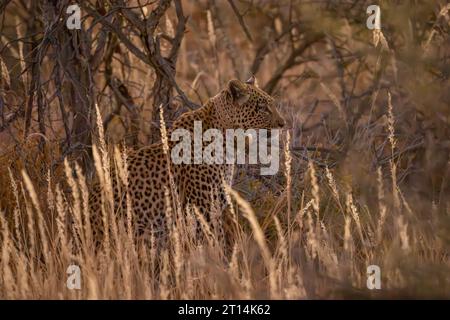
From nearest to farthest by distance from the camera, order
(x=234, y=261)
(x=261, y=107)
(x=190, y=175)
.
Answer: (x=234, y=261) → (x=190, y=175) → (x=261, y=107)

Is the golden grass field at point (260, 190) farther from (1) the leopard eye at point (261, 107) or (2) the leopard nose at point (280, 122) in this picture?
(1) the leopard eye at point (261, 107)

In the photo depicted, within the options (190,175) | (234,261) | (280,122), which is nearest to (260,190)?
(280,122)

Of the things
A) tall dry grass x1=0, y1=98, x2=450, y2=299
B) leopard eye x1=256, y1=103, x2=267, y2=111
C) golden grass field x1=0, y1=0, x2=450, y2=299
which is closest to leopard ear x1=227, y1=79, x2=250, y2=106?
leopard eye x1=256, y1=103, x2=267, y2=111

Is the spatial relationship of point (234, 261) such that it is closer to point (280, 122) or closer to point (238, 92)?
point (238, 92)

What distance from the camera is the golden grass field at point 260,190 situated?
15.7 feet

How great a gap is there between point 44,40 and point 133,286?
2.21m

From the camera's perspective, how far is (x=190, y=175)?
6.33 m

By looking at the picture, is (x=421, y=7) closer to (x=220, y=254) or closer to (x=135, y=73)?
(x=220, y=254)

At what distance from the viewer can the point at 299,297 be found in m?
4.46

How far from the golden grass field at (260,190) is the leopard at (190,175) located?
0.43 ft

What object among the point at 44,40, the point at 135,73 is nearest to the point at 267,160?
the point at 44,40

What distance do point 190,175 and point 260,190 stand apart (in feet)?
2.66

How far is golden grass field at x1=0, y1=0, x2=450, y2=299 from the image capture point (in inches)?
189

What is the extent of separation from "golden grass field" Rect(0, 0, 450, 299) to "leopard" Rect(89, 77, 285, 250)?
13cm
